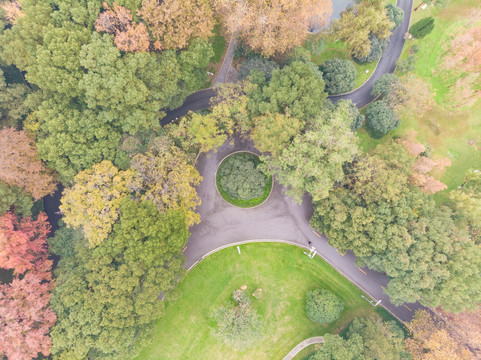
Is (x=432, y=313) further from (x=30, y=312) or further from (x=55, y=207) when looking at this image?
(x=55, y=207)

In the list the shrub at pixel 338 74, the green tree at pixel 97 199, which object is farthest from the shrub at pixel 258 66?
the green tree at pixel 97 199

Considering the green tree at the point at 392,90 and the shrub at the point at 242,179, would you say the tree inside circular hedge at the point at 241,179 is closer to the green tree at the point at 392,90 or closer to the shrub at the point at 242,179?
the shrub at the point at 242,179

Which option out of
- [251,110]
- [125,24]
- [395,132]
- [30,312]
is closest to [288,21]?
[251,110]

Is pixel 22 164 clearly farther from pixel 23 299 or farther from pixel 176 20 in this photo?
pixel 176 20

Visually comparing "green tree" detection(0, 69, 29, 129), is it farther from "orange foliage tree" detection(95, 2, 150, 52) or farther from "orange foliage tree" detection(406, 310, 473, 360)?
"orange foliage tree" detection(406, 310, 473, 360)

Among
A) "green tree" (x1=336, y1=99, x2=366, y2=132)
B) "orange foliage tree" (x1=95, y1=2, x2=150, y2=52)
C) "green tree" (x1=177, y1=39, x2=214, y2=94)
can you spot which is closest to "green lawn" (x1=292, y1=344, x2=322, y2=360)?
"green tree" (x1=336, y1=99, x2=366, y2=132)
